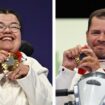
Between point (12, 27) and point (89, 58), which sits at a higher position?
point (12, 27)

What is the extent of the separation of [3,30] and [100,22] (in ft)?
1.87

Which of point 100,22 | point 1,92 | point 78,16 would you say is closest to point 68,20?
point 78,16

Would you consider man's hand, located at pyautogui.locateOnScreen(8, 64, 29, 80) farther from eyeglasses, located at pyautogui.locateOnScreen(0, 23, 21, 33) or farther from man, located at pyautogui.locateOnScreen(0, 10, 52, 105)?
eyeglasses, located at pyautogui.locateOnScreen(0, 23, 21, 33)


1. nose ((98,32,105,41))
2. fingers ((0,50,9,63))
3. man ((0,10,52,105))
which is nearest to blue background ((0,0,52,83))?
man ((0,10,52,105))

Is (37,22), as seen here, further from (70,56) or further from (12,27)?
(70,56)

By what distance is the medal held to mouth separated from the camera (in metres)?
1.55

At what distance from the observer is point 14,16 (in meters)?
1.59

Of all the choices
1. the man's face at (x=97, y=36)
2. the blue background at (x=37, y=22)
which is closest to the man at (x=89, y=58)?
the man's face at (x=97, y=36)

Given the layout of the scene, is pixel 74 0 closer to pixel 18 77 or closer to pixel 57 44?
pixel 57 44

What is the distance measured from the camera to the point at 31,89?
60.1 inches

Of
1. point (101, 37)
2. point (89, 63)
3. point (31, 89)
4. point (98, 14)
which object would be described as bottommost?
point (31, 89)

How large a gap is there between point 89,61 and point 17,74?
0.43 meters

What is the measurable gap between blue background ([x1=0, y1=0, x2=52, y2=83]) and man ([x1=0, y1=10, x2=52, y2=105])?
0.04m

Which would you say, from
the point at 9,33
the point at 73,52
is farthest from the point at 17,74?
the point at 73,52
